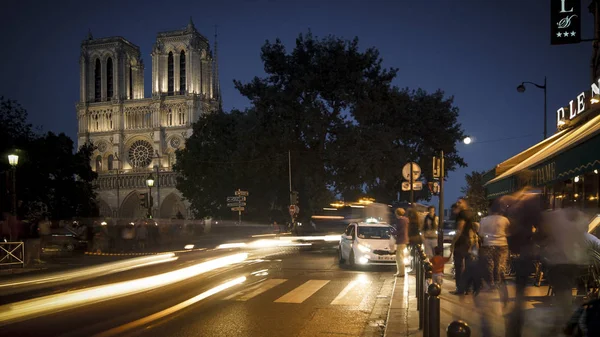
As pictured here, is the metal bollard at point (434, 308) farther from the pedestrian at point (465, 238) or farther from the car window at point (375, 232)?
the car window at point (375, 232)

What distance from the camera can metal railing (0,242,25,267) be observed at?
21.3 m

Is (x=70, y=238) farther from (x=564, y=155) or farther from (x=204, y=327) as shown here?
(x=564, y=155)

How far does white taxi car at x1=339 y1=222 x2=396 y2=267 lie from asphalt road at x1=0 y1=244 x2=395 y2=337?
2144 mm

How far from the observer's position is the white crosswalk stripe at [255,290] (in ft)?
41.7

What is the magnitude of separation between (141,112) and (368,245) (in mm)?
103198

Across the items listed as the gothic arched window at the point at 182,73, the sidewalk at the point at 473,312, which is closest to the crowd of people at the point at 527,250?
the sidewalk at the point at 473,312

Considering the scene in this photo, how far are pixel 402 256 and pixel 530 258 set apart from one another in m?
8.14

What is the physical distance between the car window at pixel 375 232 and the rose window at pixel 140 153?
98.1 meters

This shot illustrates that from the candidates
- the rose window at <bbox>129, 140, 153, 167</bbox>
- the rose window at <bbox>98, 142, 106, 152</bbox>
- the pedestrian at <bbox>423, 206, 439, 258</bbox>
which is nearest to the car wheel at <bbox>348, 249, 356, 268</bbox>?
the pedestrian at <bbox>423, 206, 439, 258</bbox>

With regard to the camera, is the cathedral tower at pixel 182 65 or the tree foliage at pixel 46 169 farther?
the cathedral tower at pixel 182 65

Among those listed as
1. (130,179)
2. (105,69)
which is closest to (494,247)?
(130,179)

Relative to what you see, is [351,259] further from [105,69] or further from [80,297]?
[105,69]

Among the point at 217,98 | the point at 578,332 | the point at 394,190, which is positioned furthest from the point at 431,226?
the point at 217,98

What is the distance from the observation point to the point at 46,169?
5016cm
